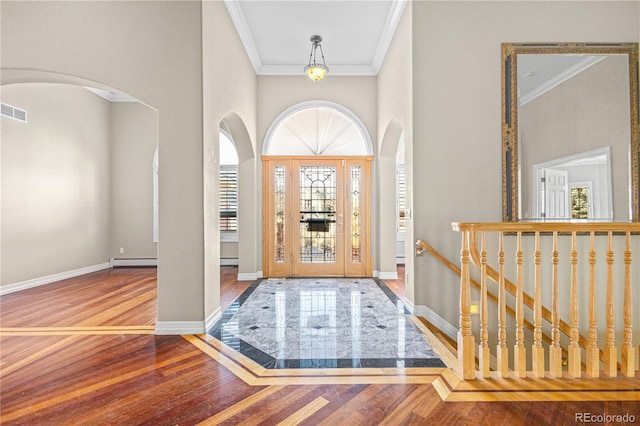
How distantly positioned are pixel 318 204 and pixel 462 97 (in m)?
3.11

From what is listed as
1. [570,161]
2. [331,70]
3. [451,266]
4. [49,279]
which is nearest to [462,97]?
[570,161]

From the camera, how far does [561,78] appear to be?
138 inches

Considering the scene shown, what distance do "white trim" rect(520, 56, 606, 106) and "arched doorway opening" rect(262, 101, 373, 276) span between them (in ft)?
9.11

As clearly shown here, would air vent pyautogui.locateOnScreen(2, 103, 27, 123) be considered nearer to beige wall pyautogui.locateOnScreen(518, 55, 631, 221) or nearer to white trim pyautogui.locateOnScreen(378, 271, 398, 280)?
white trim pyautogui.locateOnScreen(378, 271, 398, 280)

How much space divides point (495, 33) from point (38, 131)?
6.91m

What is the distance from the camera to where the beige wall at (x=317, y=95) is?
5902 mm

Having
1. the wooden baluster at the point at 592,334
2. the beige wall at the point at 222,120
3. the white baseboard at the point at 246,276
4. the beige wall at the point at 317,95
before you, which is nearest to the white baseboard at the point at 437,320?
the wooden baluster at the point at 592,334

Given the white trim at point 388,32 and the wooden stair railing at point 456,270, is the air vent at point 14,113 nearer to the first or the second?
the white trim at point 388,32

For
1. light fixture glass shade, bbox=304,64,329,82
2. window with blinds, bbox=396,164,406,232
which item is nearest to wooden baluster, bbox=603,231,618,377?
light fixture glass shade, bbox=304,64,329,82

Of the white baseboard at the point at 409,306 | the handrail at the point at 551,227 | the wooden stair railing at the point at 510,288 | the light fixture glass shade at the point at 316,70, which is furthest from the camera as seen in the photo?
the light fixture glass shade at the point at 316,70

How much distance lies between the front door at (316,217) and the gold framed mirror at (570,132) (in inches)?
110

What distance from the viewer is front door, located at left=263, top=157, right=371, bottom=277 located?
5961 mm

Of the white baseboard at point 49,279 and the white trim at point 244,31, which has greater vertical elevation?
the white trim at point 244,31

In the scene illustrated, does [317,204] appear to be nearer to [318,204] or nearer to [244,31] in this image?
[318,204]
